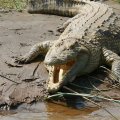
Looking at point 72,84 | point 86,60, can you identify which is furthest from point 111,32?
point 72,84

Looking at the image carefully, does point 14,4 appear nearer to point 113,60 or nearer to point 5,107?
point 113,60

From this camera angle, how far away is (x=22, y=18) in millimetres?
9391

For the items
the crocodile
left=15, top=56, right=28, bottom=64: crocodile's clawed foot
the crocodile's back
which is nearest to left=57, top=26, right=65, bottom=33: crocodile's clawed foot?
the crocodile

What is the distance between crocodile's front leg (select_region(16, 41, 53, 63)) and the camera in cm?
669

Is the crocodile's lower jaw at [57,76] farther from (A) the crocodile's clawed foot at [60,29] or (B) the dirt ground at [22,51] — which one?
(A) the crocodile's clawed foot at [60,29]

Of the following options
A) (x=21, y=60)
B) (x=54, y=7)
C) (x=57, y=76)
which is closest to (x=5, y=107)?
(x=57, y=76)

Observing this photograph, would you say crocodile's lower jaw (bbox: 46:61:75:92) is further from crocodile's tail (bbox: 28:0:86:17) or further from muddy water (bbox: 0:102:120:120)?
crocodile's tail (bbox: 28:0:86:17)

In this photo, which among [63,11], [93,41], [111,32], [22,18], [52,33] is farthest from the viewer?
[63,11]

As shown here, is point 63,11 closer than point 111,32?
No

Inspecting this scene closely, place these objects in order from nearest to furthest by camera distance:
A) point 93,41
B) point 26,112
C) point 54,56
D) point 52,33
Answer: point 26,112 < point 54,56 < point 93,41 < point 52,33

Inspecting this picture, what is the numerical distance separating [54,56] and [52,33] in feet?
8.46

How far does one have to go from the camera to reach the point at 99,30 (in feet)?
22.6

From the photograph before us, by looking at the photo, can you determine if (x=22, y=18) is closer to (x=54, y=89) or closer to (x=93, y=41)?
(x=93, y=41)

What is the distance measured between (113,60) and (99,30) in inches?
26.6
